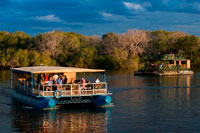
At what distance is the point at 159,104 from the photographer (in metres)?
32.3

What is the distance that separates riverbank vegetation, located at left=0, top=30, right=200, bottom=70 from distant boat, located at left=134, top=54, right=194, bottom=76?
14117mm

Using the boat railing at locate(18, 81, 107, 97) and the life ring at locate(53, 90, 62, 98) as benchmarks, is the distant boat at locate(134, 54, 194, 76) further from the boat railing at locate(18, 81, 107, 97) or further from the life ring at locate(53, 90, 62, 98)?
the life ring at locate(53, 90, 62, 98)

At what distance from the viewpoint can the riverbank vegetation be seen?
98.6 m

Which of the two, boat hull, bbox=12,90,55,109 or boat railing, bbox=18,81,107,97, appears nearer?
boat hull, bbox=12,90,55,109

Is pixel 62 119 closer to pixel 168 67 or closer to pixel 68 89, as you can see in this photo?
pixel 68 89

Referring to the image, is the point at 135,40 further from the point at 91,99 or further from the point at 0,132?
the point at 0,132

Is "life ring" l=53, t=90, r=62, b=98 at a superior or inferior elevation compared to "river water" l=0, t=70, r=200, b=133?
superior

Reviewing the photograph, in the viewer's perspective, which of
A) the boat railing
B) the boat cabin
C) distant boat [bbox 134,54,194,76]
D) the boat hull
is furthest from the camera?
distant boat [bbox 134,54,194,76]

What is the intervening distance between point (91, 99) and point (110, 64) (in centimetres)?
7191

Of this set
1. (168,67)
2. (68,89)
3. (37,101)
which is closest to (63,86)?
(68,89)

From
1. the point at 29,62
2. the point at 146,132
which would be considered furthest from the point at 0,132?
the point at 29,62

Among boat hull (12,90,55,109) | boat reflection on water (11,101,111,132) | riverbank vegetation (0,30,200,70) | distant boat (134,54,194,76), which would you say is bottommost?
boat reflection on water (11,101,111,132)

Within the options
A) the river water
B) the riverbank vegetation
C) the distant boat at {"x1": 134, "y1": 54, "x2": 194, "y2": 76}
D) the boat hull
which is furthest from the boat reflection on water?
the riverbank vegetation

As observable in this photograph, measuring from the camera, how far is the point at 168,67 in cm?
7606
